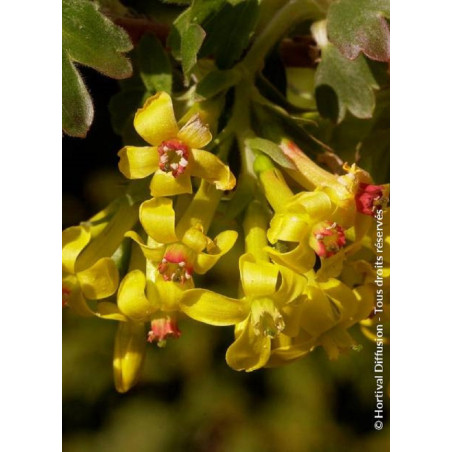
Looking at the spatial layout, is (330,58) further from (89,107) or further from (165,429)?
(165,429)

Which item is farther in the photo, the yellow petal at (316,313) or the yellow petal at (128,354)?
the yellow petal at (128,354)

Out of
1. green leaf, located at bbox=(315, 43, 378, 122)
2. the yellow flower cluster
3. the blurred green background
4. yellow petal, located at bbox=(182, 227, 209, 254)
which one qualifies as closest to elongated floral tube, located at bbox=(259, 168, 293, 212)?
the yellow flower cluster

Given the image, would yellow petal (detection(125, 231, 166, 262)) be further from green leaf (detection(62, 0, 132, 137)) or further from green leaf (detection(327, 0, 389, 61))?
green leaf (detection(327, 0, 389, 61))

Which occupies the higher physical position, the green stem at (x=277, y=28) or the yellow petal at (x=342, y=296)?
the green stem at (x=277, y=28)

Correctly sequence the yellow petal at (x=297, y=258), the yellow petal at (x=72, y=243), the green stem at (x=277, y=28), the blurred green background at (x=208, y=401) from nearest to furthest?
the yellow petal at (x=297, y=258) → the yellow petal at (x=72, y=243) → the green stem at (x=277, y=28) → the blurred green background at (x=208, y=401)

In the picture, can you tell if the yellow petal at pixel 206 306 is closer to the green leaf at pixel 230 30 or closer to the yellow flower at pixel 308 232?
the yellow flower at pixel 308 232

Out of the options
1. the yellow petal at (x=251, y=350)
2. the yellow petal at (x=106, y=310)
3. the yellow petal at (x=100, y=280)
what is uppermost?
the yellow petal at (x=100, y=280)

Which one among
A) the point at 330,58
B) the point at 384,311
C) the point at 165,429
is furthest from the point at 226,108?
the point at 165,429

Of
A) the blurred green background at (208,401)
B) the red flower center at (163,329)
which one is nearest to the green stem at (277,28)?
the red flower center at (163,329)
